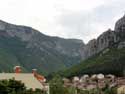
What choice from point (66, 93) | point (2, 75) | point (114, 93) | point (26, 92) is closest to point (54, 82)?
point (66, 93)

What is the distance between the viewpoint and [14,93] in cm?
6103

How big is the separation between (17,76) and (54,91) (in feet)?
23.4

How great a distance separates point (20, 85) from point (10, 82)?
67.3 inches

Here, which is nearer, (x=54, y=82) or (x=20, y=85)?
(x=20, y=85)

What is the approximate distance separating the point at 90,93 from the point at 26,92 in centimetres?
5338

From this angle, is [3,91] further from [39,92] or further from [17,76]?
[17,76]

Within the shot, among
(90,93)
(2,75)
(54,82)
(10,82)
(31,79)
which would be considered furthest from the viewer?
(90,93)

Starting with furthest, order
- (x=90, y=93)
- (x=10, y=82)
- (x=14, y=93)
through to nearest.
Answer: (x=90, y=93) → (x=10, y=82) → (x=14, y=93)

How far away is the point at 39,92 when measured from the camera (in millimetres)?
67875

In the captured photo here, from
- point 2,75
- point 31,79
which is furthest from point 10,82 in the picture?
point 31,79

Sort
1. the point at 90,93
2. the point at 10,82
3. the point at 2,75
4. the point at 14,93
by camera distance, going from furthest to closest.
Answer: the point at 90,93
the point at 2,75
the point at 10,82
the point at 14,93

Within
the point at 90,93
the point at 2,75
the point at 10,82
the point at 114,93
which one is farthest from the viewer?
the point at 114,93

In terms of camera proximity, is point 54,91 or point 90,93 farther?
point 90,93

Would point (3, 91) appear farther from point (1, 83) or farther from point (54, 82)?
point (54, 82)
